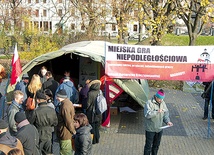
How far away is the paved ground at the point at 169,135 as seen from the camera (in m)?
9.09

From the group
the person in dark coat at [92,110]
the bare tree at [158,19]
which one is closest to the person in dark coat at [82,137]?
the person in dark coat at [92,110]

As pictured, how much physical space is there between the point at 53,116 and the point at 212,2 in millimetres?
13654

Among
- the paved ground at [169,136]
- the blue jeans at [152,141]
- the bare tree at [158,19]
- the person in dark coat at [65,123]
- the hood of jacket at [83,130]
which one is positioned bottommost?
the paved ground at [169,136]

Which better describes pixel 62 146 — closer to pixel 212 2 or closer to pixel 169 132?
pixel 169 132

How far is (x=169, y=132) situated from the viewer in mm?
10656

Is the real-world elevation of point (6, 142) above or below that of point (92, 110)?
above

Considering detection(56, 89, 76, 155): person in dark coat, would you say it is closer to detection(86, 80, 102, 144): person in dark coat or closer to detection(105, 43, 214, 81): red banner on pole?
detection(86, 80, 102, 144): person in dark coat

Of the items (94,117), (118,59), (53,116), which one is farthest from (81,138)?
(118,59)

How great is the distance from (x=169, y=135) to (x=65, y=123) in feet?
13.4

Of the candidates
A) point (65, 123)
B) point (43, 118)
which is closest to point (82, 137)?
point (43, 118)

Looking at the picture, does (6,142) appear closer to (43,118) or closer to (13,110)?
(43,118)

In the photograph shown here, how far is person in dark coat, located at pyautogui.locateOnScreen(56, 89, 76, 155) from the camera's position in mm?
7430

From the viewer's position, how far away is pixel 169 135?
10375mm

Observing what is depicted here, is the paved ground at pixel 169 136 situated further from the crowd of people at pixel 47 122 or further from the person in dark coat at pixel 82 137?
the person in dark coat at pixel 82 137
